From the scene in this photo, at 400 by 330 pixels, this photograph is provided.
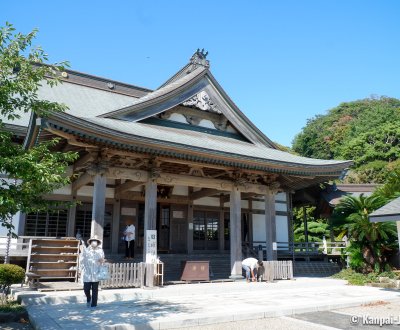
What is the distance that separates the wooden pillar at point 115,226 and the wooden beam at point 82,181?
2.23 m

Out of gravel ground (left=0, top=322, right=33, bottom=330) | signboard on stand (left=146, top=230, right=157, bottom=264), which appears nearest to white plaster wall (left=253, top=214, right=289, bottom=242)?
signboard on stand (left=146, top=230, right=157, bottom=264)

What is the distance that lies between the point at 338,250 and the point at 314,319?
45.7 feet

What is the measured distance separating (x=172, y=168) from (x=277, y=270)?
628cm

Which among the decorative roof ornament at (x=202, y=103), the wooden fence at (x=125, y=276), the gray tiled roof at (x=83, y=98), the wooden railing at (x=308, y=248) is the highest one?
the gray tiled roof at (x=83, y=98)

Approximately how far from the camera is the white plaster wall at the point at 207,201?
2002cm

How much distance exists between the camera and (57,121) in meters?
10.6

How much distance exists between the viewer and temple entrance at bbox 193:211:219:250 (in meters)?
20.0

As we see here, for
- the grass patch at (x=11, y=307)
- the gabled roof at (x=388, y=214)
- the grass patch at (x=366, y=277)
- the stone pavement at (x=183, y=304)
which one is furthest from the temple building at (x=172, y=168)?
the gabled roof at (x=388, y=214)

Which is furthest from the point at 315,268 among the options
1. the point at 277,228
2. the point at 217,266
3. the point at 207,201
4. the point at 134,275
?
the point at 134,275

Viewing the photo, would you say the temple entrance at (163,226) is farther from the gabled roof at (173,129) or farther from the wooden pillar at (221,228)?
the gabled roof at (173,129)

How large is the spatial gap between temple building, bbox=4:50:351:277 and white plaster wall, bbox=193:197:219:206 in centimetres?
6

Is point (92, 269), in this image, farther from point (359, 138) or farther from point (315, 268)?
point (359, 138)

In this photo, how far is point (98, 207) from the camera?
12.2m

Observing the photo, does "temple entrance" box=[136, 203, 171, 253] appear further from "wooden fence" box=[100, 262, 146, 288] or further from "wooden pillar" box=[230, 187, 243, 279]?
"wooden fence" box=[100, 262, 146, 288]
